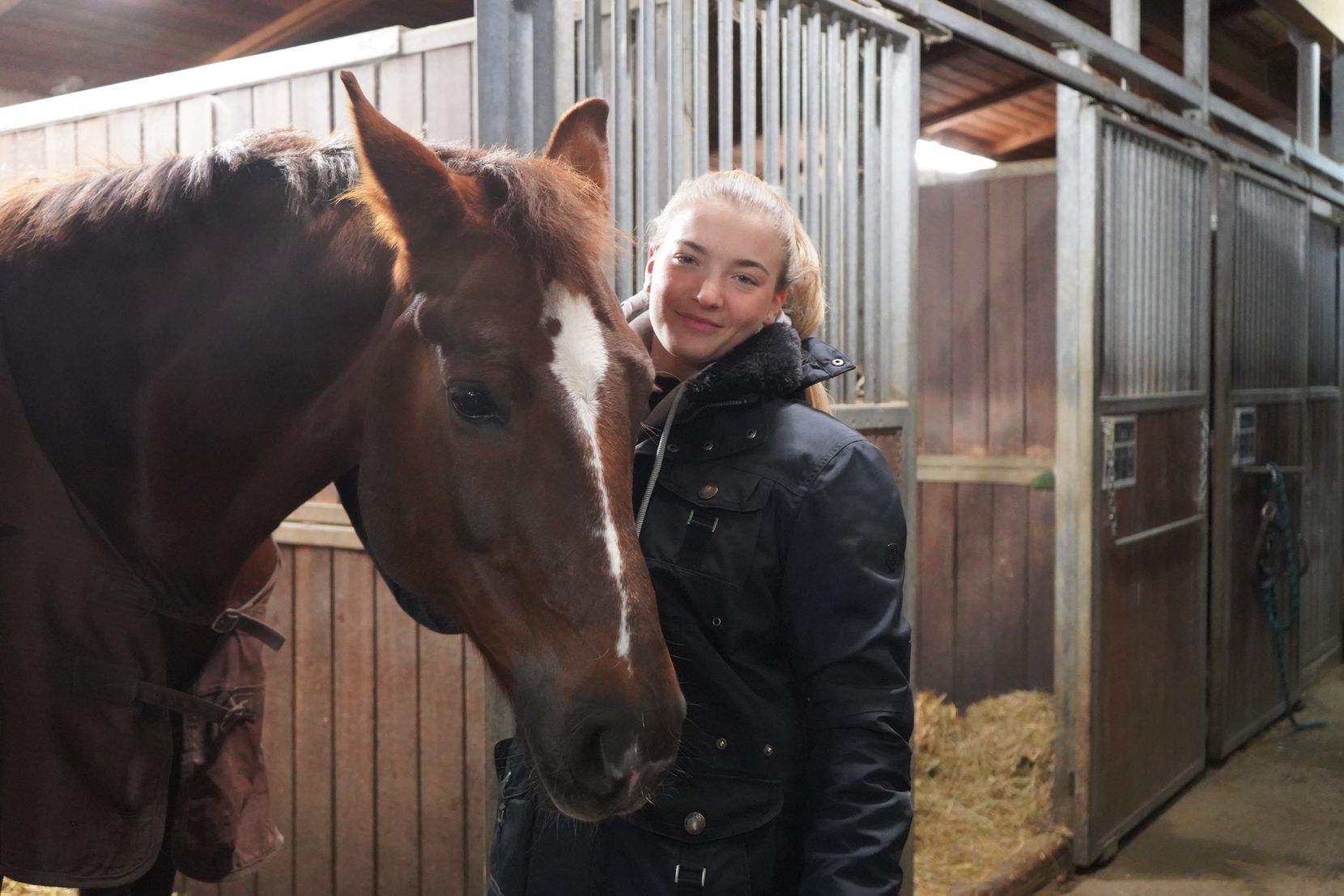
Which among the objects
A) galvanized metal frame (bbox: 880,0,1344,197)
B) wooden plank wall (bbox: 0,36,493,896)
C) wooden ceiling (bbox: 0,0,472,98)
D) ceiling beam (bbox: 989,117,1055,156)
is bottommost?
wooden plank wall (bbox: 0,36,493,896)

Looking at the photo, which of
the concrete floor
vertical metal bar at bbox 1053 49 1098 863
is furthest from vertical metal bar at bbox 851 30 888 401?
the concrete floor

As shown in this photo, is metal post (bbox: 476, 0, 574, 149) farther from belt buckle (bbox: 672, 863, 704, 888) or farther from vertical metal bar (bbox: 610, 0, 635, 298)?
belt buckle (bbox: 672, 863, 704, 888)

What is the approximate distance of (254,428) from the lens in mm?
1230

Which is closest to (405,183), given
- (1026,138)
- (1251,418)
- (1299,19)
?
(1251,418)

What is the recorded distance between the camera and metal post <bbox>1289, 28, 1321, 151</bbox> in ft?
15.9

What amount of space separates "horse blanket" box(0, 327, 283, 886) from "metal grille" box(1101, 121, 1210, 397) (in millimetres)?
2730

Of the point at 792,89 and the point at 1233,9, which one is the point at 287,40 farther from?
the point at 1233,9

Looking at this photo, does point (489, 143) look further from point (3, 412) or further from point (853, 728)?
point (853, 728)

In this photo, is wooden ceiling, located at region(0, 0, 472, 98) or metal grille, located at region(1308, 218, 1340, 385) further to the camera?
metal grille, located at region(1308, 218, 1340, 385)

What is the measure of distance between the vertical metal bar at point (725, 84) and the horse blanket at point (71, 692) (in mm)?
A: 1162

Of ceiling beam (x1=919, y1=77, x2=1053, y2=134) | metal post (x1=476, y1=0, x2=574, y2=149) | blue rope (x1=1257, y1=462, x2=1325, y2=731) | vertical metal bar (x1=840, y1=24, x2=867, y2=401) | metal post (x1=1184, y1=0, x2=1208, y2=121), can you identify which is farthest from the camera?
ceiling beam (x1=919, y1=77, x2=1053, y2=134)

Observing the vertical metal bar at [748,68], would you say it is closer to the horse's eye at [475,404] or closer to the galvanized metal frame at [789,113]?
the galvanized metal frame at [789,113]

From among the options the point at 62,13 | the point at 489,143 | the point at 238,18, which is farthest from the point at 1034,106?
the point at 489,143

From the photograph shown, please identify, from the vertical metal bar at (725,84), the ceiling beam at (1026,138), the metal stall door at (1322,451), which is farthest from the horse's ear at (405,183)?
the ceiling beam at (1026,138)
